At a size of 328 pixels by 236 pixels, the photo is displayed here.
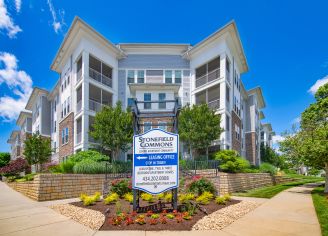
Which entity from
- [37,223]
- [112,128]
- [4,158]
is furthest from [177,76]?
[4,158]

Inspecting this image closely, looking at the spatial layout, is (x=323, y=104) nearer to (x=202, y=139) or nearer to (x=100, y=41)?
(x=202, y=139)

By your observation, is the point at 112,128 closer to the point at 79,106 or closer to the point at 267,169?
the point at 79,106

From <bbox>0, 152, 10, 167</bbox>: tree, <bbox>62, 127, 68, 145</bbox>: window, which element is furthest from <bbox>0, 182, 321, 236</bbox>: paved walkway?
<bbox>0, 152, 10, 167</bbox>: tree


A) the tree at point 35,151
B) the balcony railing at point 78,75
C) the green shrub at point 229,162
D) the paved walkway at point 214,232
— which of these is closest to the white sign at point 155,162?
the paved walkway at point 214,232

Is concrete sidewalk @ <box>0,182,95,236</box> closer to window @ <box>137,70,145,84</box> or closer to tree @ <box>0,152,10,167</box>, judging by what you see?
window @ <box>137,70,145,84</box>

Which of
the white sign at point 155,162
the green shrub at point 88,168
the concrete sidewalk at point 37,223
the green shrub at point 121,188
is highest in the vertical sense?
the white sign at point 155,162

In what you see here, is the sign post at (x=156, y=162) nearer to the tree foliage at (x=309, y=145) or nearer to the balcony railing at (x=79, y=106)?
the tree foliage at (x=309, y=145)

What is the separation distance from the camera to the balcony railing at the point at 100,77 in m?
26.0

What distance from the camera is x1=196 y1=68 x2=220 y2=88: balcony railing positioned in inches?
1041

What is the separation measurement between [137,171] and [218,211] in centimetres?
302

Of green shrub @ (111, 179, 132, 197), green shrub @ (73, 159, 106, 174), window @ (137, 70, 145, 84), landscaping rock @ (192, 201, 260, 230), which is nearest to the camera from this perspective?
landscaping rock @ (192, 201, 260, 230)

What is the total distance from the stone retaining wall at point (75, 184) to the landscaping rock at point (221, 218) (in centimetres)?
562

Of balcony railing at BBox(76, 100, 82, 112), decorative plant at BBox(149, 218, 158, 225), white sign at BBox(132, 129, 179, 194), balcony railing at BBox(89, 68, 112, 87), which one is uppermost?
balcony railing at BBox(89, 68, 112, 87)

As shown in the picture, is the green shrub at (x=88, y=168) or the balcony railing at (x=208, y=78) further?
the balcony railing at (x=208, y=78)
